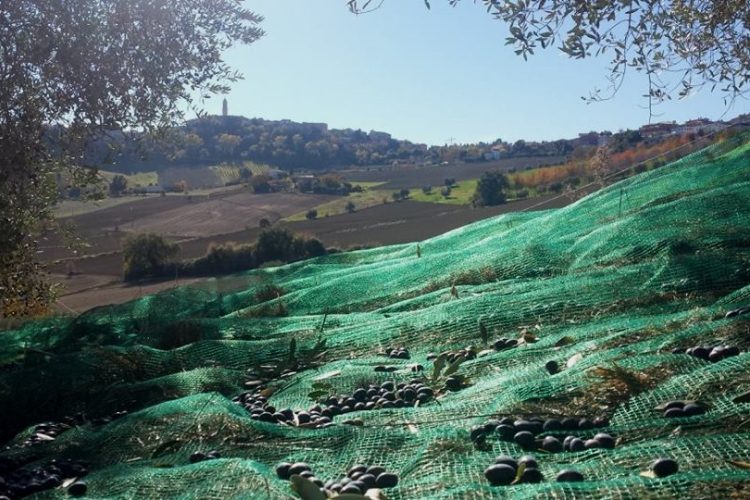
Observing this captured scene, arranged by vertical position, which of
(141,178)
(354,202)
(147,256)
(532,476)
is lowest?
(354,202)

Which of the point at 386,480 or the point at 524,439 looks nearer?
the point at 386,480

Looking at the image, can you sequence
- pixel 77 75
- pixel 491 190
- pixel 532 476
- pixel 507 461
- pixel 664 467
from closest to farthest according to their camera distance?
pixel 664 467 → pixel 532 476 → pixel 507 461 → pixel 77 75 → pixel 491 190

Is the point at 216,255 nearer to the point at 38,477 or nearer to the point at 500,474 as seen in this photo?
the point at 38,477

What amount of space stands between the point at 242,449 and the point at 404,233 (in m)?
26.8

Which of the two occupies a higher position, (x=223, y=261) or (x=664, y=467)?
(x=664, y=467)

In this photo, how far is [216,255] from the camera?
990 inches

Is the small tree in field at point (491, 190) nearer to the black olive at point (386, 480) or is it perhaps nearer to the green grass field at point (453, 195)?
the green grass field at point (453, 195)

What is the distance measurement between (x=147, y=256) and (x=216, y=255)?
216 centimetres

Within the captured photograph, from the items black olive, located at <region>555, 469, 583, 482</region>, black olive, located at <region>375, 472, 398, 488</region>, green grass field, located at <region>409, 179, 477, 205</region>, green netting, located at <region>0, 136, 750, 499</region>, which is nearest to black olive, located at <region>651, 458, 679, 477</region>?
green netting, located at <region>0, 136, 750, 499</region>

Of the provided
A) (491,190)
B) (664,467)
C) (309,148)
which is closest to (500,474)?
(664,467)

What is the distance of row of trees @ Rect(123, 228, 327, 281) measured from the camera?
24.3 meters

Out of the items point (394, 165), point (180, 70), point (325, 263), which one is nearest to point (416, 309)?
point (180, 70)

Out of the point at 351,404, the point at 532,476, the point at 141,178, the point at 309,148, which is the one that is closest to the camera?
the point at 532,476

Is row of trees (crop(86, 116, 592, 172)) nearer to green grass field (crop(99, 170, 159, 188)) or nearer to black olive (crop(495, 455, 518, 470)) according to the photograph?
green grass field (crop(99, 170, 159, 188))
